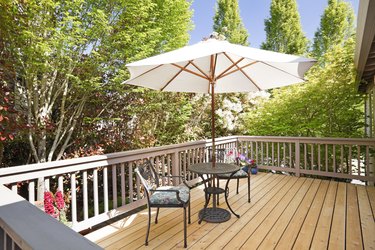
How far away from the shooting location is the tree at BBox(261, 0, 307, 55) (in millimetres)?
14867

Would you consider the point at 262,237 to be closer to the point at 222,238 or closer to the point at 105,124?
the point at 222,238

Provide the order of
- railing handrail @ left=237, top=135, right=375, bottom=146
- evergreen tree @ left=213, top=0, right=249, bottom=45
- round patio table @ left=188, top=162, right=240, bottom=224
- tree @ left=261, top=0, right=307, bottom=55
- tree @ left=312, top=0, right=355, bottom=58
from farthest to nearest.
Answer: evergreen tree @ left=213, top=0, right=249, bottom=45
tree @ left=261, top=0, right=307, bottom=55
tree @ left=312, top=0, right=355, bottom=58
railing handrail @ left=237, top=135, right=375, bottom=146
round patio table @ left=188, top=162, right=240, bottom=224

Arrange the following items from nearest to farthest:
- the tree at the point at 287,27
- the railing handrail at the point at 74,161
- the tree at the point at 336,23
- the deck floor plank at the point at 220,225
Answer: the railing handrail at the point at 74,161, the deck floor plank at the point at 220,225, the tree at the point at 336,23, the tree at the point at 287,27

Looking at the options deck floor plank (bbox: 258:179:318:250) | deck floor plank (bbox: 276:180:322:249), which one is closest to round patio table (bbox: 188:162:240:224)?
deck floor plank (bbox: 258:179:318:250)

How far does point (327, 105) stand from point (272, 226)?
474 cm

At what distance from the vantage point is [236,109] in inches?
317

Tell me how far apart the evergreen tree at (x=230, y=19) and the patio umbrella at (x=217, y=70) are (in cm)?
1297

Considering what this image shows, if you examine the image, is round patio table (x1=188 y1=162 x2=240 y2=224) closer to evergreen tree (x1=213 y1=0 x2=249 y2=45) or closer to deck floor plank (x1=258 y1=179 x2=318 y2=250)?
deck floor plank (x1=258 y1=179 x2=318 y2=250)

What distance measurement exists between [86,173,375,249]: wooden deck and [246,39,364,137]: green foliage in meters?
2.54

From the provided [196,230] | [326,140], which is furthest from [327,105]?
[196,230]

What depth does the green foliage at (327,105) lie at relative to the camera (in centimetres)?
608

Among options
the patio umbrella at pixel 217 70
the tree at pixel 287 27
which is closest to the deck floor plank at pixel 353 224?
the patio umbrella at pixel 217 70

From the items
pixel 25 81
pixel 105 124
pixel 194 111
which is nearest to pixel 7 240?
pixel 25 81

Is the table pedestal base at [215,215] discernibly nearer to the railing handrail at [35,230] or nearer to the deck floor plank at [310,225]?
the deck floor plank at [310,225]
